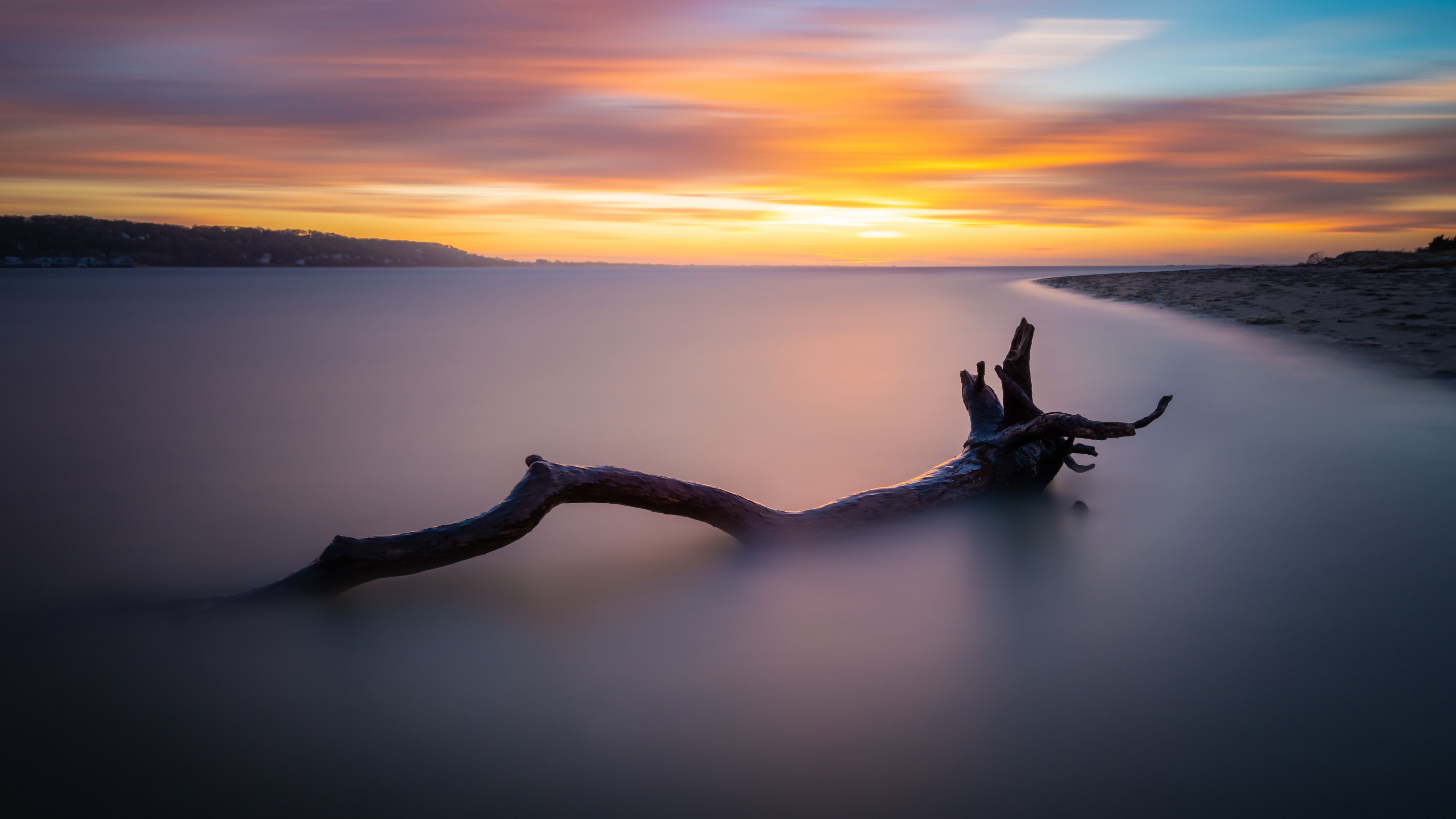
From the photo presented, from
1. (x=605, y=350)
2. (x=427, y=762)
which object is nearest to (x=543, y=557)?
(x=427, y=762)

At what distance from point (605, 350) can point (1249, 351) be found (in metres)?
12.0

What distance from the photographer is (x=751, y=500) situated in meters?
4.66

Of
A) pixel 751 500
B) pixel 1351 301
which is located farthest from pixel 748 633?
pixel 1351 301

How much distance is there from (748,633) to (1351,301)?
20180mm

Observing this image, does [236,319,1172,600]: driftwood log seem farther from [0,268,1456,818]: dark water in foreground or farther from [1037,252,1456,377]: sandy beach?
[1037,252,1456,377]: sandy beach

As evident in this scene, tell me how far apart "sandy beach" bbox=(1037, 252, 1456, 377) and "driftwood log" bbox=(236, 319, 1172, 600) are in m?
7.38

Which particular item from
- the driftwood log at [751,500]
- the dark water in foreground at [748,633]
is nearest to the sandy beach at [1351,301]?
the dark water in foreground at [748,633]

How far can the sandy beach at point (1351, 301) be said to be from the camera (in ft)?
37.6

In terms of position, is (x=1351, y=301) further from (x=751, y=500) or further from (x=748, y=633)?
(x=748, y=633)

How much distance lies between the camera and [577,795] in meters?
2.50

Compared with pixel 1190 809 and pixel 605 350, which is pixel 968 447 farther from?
pixel 605 350

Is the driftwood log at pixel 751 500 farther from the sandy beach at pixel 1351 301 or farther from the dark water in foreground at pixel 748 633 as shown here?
the sandy beach at pixel 1351 301

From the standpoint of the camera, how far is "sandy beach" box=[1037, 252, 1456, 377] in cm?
1145

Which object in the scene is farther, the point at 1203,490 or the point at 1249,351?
the point at 1249,351
